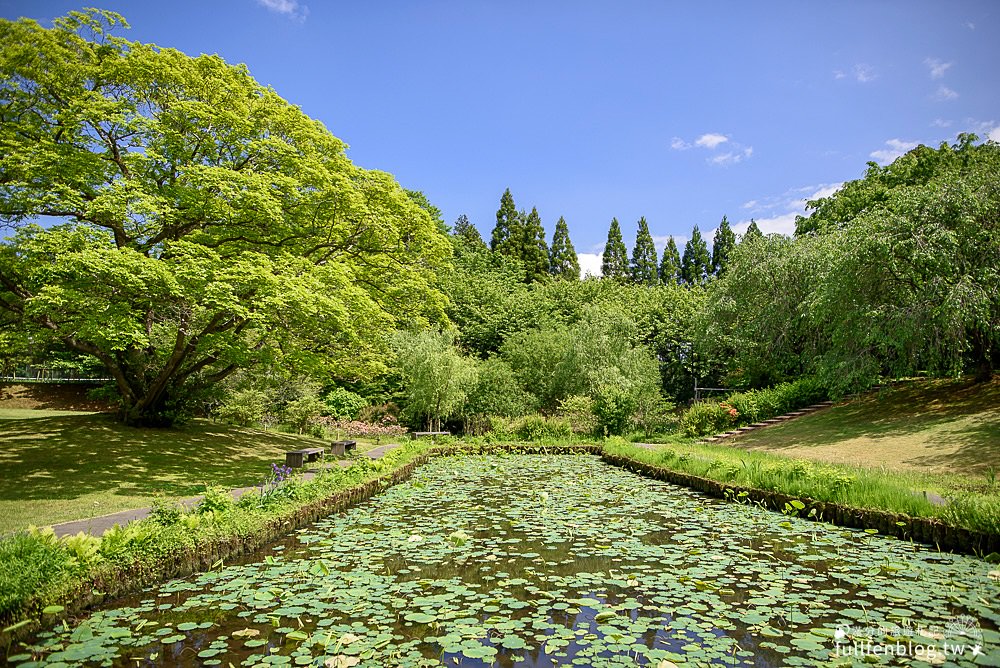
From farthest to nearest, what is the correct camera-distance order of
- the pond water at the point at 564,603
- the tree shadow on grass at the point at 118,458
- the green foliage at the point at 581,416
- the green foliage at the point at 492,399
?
the green foliage at the point at 492,399
the green foliage at the point at 581,416
the tree shadow on grass at the point at 118,458
the pond water at the point at 564,603

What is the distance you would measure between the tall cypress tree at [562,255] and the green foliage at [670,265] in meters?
8.69

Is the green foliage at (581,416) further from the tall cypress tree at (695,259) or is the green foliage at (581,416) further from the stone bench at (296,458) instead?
the tall cypress tree at (695,259)

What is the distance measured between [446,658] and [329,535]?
152 inches

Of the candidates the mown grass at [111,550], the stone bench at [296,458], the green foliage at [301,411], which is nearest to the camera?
the mown grass at [111,550]

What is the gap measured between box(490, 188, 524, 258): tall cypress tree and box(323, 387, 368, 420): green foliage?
24810 millimetres

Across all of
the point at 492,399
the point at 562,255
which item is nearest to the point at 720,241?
the point at 562,255

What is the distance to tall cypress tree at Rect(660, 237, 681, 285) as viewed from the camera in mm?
55209

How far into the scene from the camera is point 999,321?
13.6 meters

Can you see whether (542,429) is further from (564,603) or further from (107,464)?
(564,603)

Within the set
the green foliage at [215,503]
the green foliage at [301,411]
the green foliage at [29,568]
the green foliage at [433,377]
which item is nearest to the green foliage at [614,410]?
the green foliage at [433,377]

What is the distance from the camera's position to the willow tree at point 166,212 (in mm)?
9724

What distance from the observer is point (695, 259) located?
60000 mm

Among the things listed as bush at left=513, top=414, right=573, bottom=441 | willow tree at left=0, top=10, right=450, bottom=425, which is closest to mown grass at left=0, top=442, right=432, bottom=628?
willow tree at left=0, top=10, right=450, bottom=425

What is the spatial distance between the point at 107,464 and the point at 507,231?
43.5 metres
